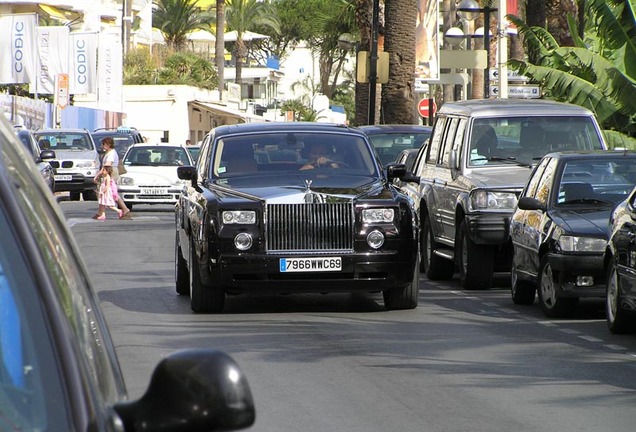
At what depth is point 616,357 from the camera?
37.4 ft

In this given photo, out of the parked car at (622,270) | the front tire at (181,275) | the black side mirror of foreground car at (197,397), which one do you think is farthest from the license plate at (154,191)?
the black side mirror of foreground car at (197,397)

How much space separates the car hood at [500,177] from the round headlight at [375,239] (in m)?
3.30

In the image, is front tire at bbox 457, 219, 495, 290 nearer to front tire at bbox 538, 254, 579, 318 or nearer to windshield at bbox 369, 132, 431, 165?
front tire at bbox 538, 254, 579, 318

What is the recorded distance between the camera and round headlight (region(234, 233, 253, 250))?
13.7 m

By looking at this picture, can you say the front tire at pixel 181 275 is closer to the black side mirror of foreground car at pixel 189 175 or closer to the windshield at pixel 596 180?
the black side mirror of foreground car at pixel 189 175

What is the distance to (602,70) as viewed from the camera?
2544 centimetres

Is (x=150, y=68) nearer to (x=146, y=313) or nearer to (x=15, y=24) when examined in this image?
(x=15, y=24)

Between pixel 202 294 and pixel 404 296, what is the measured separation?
1.91 metres

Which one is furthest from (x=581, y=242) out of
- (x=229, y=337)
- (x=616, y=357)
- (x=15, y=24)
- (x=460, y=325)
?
(x=15, y=24)

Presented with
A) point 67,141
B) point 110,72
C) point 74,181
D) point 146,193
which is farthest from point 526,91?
point 110,72

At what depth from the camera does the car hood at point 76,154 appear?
1623 inches

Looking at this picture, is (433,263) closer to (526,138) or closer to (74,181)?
(526,138)

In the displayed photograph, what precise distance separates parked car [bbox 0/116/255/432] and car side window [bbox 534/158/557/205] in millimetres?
12754

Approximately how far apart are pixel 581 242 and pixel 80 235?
46.6ft
